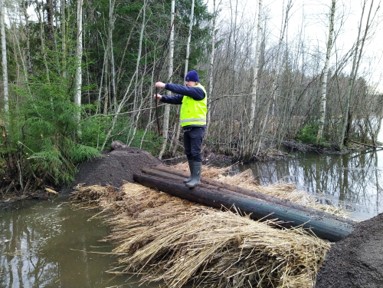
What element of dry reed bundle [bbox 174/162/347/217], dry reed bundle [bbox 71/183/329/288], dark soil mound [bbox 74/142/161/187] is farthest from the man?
dark soil mound [bbox 74/142/161/187]

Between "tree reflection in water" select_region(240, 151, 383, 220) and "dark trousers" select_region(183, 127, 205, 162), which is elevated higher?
"dark trousers" select_region(183, 127, 205, 162)

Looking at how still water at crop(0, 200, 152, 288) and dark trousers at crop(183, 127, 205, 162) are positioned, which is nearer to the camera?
still water at crop(0, 200, 152, 288)

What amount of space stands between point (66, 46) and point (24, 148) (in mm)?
2484

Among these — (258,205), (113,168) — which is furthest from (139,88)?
(258,205)

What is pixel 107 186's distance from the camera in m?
7.30

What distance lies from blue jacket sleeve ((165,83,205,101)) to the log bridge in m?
1.42

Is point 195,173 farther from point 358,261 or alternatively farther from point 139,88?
point 139,88

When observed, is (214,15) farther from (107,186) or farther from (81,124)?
(107,186)

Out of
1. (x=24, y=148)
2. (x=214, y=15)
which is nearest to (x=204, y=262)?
(x=24, y=148)

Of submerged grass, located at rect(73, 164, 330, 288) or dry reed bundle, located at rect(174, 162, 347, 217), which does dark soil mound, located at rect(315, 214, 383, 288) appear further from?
dry reed bundle, located at rect(174, 162, 347, 217)

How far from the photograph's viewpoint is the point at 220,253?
3.62 m

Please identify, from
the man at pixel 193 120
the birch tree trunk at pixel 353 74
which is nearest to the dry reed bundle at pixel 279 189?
the man at pixel 193 120

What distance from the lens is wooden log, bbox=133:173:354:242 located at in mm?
3822

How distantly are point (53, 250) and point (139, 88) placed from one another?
815 cm
